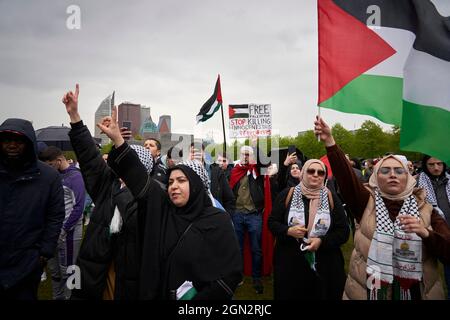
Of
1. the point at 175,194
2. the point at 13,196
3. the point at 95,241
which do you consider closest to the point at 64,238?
the point at 13,196

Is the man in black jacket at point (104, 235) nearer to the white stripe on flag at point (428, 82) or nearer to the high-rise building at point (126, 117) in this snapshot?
the high-rise building at point (126, 117)

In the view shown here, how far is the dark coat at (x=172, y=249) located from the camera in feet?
7.24

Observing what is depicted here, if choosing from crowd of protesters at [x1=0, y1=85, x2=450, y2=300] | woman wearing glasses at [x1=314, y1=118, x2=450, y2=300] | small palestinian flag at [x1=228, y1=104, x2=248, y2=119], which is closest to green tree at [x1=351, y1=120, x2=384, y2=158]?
small palestinian flag at [x1=228, y1=104, x2=248, y2=119]

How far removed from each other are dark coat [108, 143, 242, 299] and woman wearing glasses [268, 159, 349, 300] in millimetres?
1354

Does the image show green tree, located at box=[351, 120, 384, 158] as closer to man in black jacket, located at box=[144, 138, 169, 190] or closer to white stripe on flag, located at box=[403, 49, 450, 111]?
man in black jacket, located at box=[144, 138, 169, 190]

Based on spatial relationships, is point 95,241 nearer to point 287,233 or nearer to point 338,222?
point 287,233

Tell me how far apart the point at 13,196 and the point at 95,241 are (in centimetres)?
86

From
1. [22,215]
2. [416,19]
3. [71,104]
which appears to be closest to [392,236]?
[416,19]

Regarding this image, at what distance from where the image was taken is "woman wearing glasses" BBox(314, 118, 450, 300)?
2.46m

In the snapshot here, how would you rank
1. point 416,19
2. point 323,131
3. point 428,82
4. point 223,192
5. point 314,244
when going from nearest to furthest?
point 323,131 → point 428,82 → point 416,19 → point 314,244 → point 223,192

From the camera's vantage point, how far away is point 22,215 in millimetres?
2828

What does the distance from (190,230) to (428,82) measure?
2.32 m

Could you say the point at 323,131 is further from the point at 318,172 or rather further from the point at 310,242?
the point at 310,242

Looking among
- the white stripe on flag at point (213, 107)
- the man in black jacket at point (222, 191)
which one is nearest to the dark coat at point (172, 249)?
the man in black jacket at point (222, 191)
